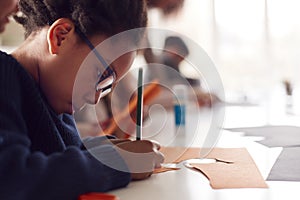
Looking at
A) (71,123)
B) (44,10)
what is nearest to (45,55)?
(44,10)

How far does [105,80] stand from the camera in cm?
68

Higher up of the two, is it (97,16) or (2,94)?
(97,16)

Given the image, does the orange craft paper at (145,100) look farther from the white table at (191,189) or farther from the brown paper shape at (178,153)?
the white table at (191,189)

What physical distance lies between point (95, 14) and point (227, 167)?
1.17 ft

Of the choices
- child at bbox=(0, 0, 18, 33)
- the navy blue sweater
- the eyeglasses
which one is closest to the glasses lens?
the eyeglasses

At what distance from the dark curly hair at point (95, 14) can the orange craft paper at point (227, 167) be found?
11.5 inches

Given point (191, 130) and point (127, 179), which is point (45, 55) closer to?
point (127, 179)

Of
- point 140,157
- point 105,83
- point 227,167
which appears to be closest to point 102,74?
point 105,83

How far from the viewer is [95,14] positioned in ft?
2.12

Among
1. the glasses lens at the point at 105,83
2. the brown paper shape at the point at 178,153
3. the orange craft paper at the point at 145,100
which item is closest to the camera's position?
the glasses lens at the point at 105,83

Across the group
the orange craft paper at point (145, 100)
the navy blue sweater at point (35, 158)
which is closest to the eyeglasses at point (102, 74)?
the navy blue sweater at point (35, 158)

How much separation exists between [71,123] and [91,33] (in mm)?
273

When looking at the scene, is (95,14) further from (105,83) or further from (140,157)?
(140,157)

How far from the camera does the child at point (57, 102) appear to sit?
47 centimetres
